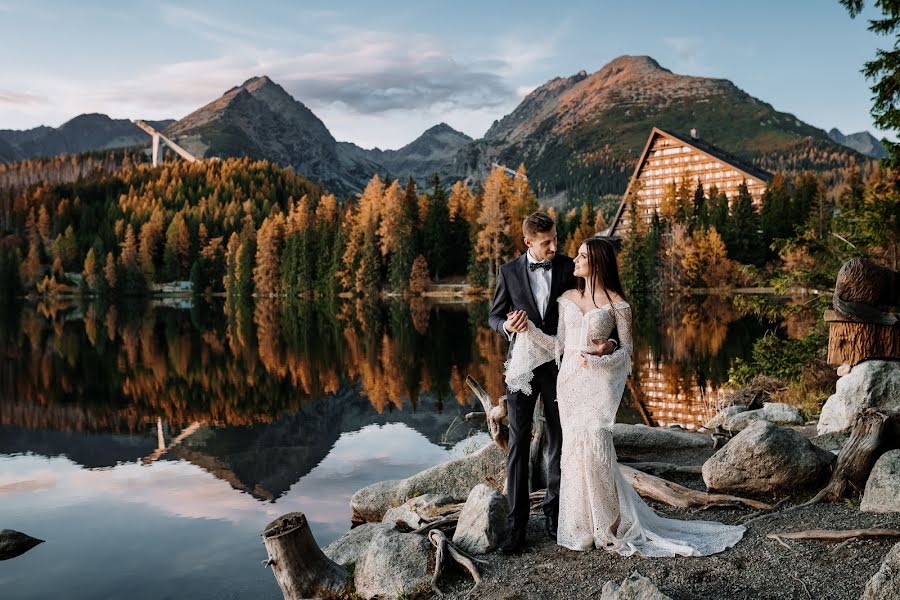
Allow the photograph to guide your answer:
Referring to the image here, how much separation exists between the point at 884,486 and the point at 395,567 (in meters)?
4.15

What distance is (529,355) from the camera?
6.13m

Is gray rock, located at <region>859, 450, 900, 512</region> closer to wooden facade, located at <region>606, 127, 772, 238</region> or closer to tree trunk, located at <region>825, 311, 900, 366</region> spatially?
tree trunk, located at <region>825, 311, 900, 366</region>

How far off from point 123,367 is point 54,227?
12072cm

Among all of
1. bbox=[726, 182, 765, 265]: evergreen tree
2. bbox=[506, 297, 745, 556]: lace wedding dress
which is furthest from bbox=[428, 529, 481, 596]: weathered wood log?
bbox=[726, 182, 765, 265]: evergreen tree

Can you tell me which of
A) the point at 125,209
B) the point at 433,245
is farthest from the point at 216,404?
the point at 125,209

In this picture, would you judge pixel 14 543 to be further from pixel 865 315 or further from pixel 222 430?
pixel 865 315

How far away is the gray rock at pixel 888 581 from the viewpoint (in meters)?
4.27

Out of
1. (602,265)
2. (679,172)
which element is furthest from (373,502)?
(679,172)

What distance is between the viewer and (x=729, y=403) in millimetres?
16016

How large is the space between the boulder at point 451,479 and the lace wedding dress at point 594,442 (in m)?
2.93

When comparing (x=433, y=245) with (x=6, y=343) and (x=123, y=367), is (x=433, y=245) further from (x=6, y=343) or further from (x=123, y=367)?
(x=123, y=367)

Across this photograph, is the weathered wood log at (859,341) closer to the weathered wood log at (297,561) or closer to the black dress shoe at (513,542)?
the black dress shoe at (513,542)

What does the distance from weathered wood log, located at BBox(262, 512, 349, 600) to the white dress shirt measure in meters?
2.73

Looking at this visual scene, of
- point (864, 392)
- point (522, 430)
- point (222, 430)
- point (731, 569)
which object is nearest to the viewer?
point (731, 569)
